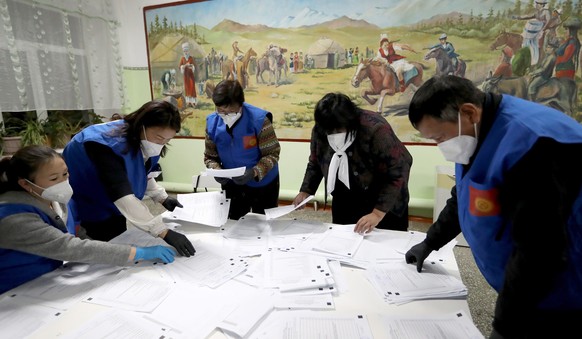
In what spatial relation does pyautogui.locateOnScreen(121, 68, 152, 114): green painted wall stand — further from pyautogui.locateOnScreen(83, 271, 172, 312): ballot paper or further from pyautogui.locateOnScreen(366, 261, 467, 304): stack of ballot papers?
pyautogui.locateOnScreen(366, 261, 467, 304): stack of ballot papers

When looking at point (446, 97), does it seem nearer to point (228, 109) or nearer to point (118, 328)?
point (118, 328)

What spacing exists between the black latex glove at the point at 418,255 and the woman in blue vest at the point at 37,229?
2.75 ft

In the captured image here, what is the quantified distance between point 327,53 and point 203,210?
2.17m

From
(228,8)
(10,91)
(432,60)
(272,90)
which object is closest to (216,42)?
(228,8)

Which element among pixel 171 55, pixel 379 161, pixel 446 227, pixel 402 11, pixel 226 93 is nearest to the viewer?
pixel 446 227

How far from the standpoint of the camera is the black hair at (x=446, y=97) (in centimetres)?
77

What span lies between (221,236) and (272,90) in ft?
7.52

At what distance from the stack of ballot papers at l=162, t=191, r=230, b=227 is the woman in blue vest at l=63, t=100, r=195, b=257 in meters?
0.20

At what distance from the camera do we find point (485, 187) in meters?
0.73

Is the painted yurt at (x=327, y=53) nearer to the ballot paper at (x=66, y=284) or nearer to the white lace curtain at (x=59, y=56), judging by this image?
the white lace curtain at (x=59, y=56)

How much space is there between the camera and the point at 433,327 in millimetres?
856

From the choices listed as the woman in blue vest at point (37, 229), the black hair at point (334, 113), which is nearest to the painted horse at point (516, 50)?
the black hair at point (334, 113)

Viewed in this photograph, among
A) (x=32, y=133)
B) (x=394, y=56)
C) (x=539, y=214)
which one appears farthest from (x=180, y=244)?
(x=394, y=56)

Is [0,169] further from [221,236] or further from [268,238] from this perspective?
[268,238]
